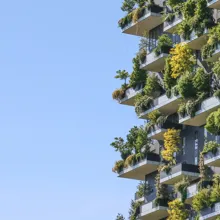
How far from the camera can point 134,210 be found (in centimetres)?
8775

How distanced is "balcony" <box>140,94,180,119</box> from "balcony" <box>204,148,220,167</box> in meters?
5.15

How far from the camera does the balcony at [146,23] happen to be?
89375 millimetres

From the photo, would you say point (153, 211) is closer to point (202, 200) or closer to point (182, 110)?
point (202, 200)

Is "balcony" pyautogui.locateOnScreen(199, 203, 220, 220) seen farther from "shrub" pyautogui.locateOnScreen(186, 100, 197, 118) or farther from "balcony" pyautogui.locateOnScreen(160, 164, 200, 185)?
"shrub" pyautogui.locateOnScreen(186, 100, 197, 118)

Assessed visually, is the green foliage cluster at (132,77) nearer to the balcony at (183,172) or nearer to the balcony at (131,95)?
the balcony at (131,95)

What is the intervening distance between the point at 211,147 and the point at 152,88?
29.7 ft

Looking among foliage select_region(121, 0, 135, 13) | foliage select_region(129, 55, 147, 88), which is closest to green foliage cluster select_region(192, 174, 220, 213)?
foliage select_region(129, 55, 147, 88)

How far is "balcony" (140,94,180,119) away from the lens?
85.3 metres

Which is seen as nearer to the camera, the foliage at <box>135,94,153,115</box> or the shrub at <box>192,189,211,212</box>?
the shrub at <box>192,189,211,212</box>

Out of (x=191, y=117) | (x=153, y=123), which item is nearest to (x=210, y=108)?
(x=191, y=117)

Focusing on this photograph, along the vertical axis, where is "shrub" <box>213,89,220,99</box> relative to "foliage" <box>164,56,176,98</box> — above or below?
below

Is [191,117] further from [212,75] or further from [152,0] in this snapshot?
[152,0]

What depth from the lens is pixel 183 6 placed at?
8569 centimetres

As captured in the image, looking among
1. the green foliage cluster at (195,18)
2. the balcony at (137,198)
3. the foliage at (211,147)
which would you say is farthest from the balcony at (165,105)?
the balcony at (137,198)
